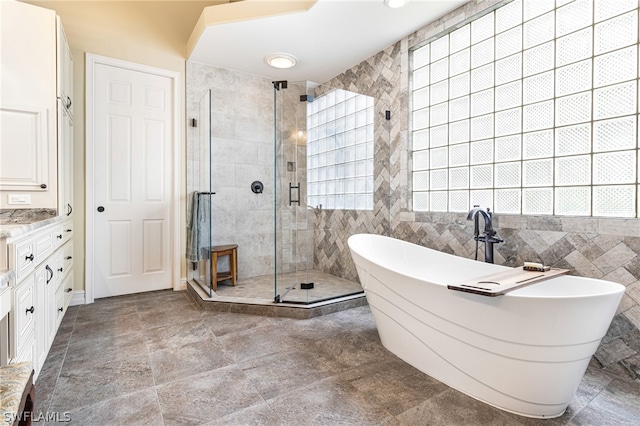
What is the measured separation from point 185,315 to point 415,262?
2071 mm

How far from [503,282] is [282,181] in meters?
2.13

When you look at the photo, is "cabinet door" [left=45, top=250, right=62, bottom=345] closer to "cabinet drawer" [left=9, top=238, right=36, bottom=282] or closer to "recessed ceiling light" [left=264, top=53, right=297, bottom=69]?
"cabinet drawer" [left=9, top=238, right=36, bottom=282]

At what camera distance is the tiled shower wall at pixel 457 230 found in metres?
1.87

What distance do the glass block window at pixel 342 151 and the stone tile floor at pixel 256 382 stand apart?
57.6 inches

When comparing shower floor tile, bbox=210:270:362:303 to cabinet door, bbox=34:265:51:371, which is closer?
cabinet door, bbox=34:265:51:371

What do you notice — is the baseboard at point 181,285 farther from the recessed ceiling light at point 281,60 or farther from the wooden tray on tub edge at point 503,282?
the wooden tray on tub edge at point 503,282

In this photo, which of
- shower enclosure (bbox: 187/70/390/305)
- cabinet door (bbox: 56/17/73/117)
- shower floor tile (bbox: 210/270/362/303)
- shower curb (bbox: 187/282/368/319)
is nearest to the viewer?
cabinet door (bbox: 56/17/73/117)

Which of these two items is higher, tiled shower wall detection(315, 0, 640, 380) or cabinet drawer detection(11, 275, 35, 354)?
tiled shower wall detection(315, 0, 640, 380)

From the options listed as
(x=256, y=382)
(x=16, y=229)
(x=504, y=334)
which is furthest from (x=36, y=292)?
(x=504, y=334)

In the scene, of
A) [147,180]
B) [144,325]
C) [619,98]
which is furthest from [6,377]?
[619,98]

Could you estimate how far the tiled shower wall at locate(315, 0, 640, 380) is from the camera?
1872 mm

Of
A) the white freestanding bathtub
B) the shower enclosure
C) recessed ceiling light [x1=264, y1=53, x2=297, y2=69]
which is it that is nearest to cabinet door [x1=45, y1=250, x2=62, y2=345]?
the shower enclosure

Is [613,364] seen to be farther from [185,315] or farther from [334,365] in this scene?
[185,315]

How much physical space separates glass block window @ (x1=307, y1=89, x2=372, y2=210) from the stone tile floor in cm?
146
